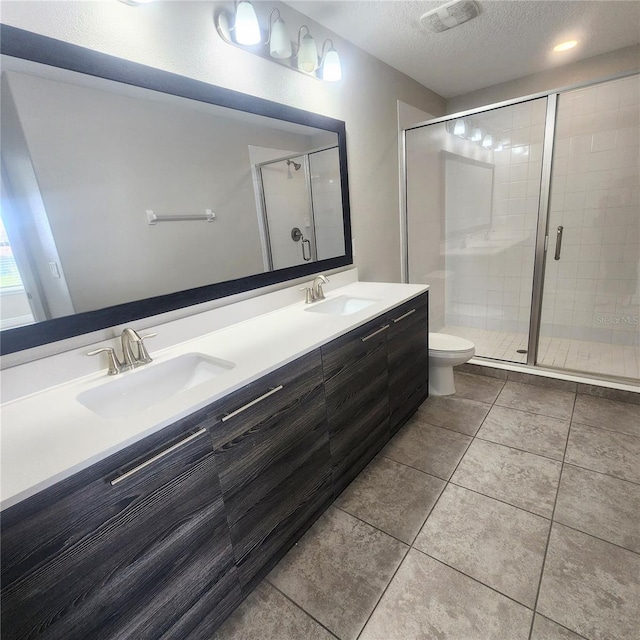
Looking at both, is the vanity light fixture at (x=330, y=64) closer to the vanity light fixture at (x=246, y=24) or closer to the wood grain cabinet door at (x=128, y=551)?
the vanity light fixture at (x=246, y=24)

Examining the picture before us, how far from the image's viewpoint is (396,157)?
9.25 feet

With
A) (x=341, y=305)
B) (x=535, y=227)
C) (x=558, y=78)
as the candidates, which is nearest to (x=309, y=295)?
(x=341, y=305)

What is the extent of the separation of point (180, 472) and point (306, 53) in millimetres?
2009

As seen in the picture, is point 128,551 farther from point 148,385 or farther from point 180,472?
point 148,385

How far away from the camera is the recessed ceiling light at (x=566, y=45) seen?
7.89 feet

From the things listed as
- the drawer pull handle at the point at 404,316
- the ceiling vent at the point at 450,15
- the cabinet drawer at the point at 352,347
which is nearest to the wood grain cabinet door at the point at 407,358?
the drawer pull handle at the point at 404,316

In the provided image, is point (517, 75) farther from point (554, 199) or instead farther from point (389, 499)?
point (389, 499)

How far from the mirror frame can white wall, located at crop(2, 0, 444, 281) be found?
0.03m

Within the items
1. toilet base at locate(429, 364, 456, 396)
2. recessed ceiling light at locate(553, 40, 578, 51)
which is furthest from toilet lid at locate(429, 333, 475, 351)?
recessed ceiling light at locate(553, 40, 578, 51)

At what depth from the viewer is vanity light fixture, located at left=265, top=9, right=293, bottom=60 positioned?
1646mm

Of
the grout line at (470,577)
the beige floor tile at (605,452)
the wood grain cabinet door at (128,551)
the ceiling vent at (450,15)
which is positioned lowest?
the grout line at (470,577)

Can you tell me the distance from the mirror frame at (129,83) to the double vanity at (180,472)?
18 centimetres

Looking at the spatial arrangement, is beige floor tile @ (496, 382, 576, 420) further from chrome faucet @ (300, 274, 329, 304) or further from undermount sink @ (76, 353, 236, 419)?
undermount sink @ (76, 353, 236, 419)

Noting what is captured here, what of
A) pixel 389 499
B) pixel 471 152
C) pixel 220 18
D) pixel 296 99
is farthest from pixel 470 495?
pixel 471 152
